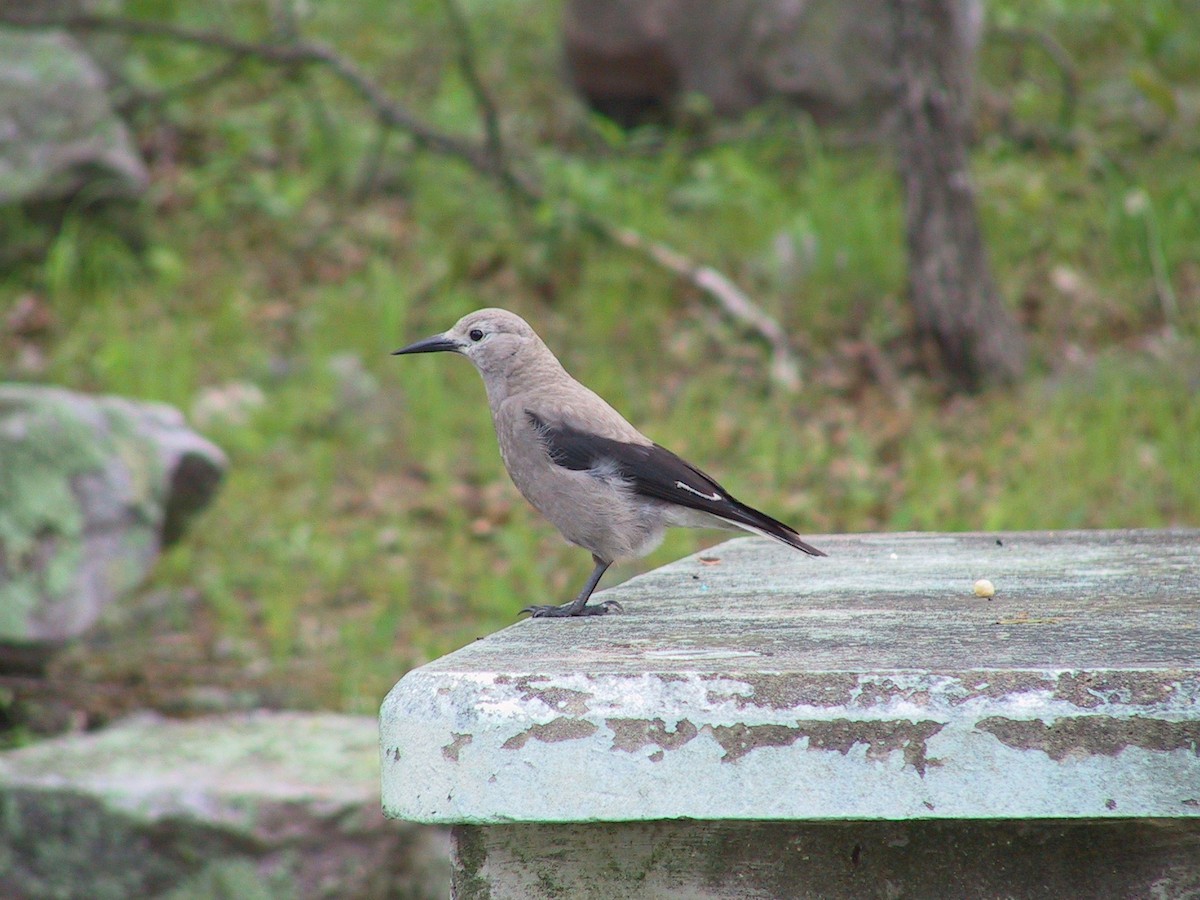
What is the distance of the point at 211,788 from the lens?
159 inches

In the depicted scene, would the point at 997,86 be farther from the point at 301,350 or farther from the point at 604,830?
the point at 604,830

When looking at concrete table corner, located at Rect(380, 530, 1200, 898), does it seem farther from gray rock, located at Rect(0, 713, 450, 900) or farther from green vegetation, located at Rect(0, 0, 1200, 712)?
green vegetation, located at Rect(0, 0, 1200, 712)

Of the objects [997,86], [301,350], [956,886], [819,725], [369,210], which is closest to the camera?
[819,725]

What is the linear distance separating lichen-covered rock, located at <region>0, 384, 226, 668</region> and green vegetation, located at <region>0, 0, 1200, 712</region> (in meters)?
0.57

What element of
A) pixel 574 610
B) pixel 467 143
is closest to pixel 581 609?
pixel 574 610

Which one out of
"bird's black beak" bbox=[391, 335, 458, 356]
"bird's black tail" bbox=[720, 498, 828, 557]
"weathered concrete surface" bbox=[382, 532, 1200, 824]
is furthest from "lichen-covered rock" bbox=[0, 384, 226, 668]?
"weathered concrete surface" bbox=[382, 532, 1200, 824]

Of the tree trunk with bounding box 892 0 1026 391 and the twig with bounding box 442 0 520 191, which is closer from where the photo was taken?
the tree trunk with bounding box 892 0 1026 391

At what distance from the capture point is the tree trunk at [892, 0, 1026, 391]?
685 centimetres

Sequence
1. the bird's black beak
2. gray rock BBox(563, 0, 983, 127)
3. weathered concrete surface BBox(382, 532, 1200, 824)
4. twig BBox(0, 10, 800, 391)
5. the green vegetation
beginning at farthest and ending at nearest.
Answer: gray rock BBox(563, 0, 983, 127)
twig BBox(0, 10, 800, 391)
the green vegetation
the bird's black beak
weathered concrete surface BBox(382, 532, 1200, 824)

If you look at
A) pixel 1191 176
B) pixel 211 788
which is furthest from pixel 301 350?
pixel 1191 176

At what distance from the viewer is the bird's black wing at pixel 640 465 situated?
2.78m

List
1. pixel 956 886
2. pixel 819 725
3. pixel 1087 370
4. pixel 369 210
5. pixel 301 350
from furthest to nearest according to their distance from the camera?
1. pixel 369 210
2. pixel 301 350
3. pixel 1087 370
4. pixel 956 886
5. pixel 819 725

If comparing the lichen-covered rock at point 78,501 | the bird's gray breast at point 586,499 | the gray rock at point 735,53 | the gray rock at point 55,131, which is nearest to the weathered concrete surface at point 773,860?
the bird's gray breast at point 586,499

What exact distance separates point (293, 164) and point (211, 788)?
263 inches
